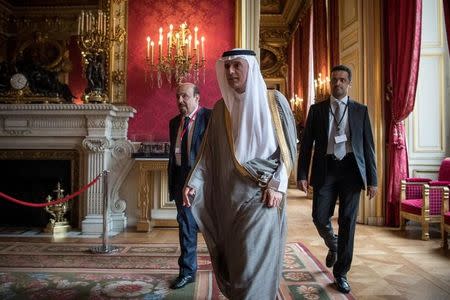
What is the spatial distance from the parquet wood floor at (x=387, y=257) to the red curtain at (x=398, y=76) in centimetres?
73

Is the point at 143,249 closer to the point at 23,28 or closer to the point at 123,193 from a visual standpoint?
the point at 123,193

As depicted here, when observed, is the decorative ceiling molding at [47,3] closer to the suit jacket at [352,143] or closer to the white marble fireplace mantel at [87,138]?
the white marble fireplace mantel at [87,138]

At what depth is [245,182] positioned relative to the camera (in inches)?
80.9

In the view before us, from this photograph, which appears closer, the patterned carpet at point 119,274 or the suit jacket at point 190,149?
the patterned carpet at point 119,274

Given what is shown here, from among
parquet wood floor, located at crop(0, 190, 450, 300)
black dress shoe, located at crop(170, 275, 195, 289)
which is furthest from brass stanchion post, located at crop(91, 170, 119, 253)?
black dress shoe, located at crop(170, 275, 195, 289)

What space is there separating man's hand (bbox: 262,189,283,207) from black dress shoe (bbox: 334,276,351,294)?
118 centimetres

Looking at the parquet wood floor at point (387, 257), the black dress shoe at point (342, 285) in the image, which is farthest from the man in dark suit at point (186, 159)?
the parquet wood floor at point (387, 257)

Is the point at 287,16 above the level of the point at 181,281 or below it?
above

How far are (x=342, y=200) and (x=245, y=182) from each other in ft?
3.68

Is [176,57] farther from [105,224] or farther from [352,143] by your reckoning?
[352,143]

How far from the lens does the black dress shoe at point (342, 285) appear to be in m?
2.79

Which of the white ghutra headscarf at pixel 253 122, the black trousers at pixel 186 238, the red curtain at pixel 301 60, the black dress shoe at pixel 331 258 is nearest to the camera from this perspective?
the white ghutra headscarf at pixel 253 122

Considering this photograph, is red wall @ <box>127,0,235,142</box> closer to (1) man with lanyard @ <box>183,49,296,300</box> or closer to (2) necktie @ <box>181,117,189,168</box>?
(2) necktie @ <box>181,117,189,168</box>

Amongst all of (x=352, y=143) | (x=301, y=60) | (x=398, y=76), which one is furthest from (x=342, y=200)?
(x=301, y=60)
